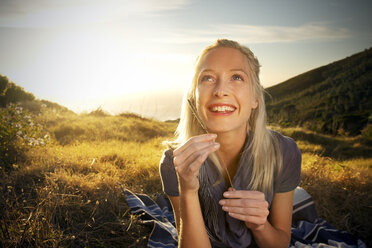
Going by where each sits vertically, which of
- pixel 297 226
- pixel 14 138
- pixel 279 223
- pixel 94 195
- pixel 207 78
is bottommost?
pixel 297 226

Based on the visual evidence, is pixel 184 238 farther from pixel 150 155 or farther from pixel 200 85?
pixel 150 155

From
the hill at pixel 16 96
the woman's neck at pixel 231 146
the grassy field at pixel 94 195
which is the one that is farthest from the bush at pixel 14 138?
the hill at pixel 16 96

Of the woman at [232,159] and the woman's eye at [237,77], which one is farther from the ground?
the woman's eye at [237,77]

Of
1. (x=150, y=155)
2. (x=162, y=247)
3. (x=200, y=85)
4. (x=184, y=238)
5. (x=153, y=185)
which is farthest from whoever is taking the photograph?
Answer: (x=150, y=155)

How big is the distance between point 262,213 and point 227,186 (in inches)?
29.3

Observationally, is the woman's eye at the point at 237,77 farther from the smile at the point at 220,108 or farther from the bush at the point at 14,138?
the bush at the point at 14,138

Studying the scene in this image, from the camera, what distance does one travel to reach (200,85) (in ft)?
7.11

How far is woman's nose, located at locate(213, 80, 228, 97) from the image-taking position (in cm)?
202

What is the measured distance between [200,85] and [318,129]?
31.6ft

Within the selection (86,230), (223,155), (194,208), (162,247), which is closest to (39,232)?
(86,230)

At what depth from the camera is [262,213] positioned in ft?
5.78

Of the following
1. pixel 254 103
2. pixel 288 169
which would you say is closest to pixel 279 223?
pixel 288 169

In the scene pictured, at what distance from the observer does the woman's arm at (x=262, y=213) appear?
5.67ft

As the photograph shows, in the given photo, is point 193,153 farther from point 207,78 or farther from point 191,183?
point 207,78
